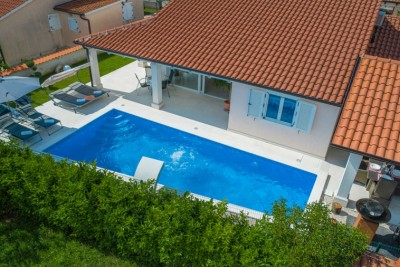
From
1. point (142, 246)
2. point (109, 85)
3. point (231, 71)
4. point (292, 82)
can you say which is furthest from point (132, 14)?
point (142, 246)

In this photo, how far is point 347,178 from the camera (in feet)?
43.7

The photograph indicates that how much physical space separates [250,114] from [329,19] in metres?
6.96

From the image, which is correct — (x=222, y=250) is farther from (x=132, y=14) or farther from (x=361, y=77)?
(x=132, y=14)

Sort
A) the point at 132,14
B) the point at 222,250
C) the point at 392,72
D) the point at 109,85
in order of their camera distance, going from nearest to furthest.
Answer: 1. the point at 222,250
2. the point at 392,72
3. the point at 109,85
4. the point at 132,14

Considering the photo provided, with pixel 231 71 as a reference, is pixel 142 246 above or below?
below

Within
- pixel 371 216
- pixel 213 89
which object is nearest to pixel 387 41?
pixel 213 89

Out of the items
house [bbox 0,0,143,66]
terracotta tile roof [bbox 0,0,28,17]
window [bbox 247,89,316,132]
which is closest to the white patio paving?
window [bbox 247,89,316,132]

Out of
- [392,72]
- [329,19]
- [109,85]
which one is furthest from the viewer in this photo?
[109,85]

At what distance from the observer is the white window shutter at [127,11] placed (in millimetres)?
29930

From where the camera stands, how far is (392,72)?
1440 centimetres

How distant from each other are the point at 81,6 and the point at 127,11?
15.4 ft

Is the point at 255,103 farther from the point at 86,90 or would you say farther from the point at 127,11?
the point at 127,11

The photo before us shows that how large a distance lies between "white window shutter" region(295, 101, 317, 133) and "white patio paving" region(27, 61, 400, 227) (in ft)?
5.30

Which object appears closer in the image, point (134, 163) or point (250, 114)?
point (134, 163)
